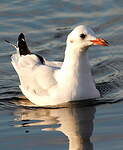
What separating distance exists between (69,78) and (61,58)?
2469 millimetres

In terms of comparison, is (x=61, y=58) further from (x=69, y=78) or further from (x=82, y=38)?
(x=82, y=38)

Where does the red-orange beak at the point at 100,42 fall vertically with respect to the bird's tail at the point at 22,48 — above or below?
below

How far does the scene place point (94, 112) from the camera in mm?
11281

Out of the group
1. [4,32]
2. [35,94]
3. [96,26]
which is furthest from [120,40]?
[35,94]

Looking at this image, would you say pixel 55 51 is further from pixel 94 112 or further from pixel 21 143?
pixel 21 143

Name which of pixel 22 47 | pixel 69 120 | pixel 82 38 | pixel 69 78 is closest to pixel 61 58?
pixel 22 47

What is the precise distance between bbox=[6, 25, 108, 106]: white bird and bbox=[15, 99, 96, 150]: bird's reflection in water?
7.6 inches

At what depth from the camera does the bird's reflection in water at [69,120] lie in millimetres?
9992

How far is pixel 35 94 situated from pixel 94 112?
3.56ft

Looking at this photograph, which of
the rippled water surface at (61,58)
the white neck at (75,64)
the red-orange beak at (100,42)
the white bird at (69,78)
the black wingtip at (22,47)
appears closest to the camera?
the rippled water surface at (61,58)

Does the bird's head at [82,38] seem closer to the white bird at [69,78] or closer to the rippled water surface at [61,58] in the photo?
the white bird at [69,78]

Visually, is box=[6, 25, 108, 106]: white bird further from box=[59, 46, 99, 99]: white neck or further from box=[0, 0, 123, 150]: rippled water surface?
box=[0, 0, 123, 150]: rippled water surface

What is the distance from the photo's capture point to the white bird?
1109 centimetres

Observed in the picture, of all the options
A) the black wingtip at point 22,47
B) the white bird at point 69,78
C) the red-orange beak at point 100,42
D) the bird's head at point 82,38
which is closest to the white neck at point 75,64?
the white bird at point 69,78
